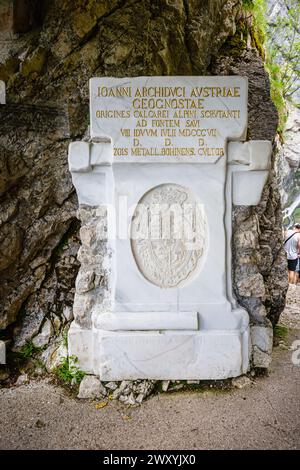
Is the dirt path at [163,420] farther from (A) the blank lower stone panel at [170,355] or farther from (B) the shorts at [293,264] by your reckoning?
(B) the shorts at [293,264]

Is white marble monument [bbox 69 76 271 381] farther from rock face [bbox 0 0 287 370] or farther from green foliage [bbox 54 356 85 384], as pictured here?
rock face [bbox 0 0 287 370]

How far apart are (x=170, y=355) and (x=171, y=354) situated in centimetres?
1

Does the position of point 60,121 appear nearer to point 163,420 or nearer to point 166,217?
point 166,217

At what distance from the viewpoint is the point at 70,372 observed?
319cm

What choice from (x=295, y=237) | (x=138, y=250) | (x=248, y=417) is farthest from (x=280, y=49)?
(x=248, y=417)

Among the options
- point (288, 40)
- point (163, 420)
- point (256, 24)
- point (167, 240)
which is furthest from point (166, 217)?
point (288, 40)

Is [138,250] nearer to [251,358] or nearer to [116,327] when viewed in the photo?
[116,327]

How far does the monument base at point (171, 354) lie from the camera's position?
3.00 meters

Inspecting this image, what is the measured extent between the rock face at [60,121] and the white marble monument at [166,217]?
0.79m

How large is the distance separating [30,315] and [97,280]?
47.2 inches

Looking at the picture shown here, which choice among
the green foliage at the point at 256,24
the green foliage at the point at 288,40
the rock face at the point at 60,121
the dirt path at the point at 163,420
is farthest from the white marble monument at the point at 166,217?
the green foliage at the point at 288,40

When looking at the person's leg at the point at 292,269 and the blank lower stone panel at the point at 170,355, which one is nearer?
the blank lower stone panel at the point at 170,355

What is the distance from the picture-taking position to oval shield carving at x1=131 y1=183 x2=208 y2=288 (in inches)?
123

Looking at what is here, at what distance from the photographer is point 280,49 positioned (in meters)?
11.6
